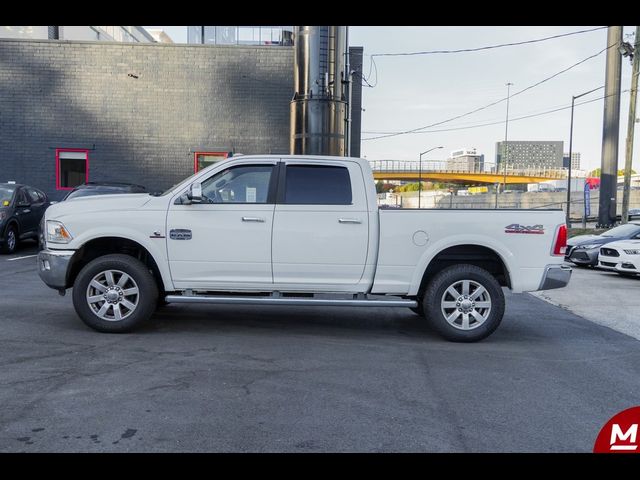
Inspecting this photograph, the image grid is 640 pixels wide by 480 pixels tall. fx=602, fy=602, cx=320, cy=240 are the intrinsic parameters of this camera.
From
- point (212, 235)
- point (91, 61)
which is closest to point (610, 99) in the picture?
point (91, 61)

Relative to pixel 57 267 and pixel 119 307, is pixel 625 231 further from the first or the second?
pixel 57 267

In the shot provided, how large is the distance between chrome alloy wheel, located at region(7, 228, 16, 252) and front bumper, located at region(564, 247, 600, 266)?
47.4 ft

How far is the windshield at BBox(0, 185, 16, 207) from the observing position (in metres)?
14.4

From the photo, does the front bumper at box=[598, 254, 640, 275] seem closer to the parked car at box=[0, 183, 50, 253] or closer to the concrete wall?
the concrete wall

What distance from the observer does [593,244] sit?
637 inches

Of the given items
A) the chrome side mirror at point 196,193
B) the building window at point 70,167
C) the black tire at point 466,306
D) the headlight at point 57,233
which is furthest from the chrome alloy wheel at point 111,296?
the building window at point 70,167

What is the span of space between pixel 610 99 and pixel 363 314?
26.3m

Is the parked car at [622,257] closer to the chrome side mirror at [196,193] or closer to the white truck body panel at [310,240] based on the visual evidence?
the white truck body panel at [310,240]

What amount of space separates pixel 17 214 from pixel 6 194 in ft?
1.83

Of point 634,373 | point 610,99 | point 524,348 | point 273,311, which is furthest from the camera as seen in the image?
point 610,99

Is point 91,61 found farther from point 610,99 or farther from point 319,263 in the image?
point 610,99

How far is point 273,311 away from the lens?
8.40m

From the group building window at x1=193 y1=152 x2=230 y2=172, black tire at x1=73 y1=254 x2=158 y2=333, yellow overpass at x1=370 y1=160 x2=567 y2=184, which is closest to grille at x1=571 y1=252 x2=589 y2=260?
building window at x1=193 y1=152 x2=230 y2=172
